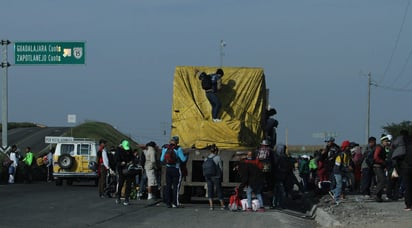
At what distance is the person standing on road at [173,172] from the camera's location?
20672 millimetres

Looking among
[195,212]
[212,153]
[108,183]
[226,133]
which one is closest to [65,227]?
[195,212]

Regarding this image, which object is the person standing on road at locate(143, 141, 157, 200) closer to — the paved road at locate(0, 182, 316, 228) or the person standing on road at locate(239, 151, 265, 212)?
the paved road at locate(0, 182, 316, 228)

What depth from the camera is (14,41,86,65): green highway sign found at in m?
36.3

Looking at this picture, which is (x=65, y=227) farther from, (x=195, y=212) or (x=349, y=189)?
(x=349, y=189)

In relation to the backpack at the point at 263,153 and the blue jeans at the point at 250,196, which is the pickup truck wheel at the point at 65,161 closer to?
the backpack at the point at 263,153

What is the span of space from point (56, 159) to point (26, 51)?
600 centimetres

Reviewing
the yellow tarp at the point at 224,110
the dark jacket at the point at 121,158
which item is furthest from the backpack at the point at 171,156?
the dark jacket at the point at 121,158

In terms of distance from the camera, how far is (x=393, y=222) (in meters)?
14.7

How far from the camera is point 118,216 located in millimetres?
17594

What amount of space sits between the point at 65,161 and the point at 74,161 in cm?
48

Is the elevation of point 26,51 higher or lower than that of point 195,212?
higher

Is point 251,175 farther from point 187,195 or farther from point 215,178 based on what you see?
point 187,195

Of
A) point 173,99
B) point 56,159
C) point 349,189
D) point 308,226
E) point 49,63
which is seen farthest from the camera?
point 49,63

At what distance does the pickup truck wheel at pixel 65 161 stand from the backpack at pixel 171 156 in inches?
551
